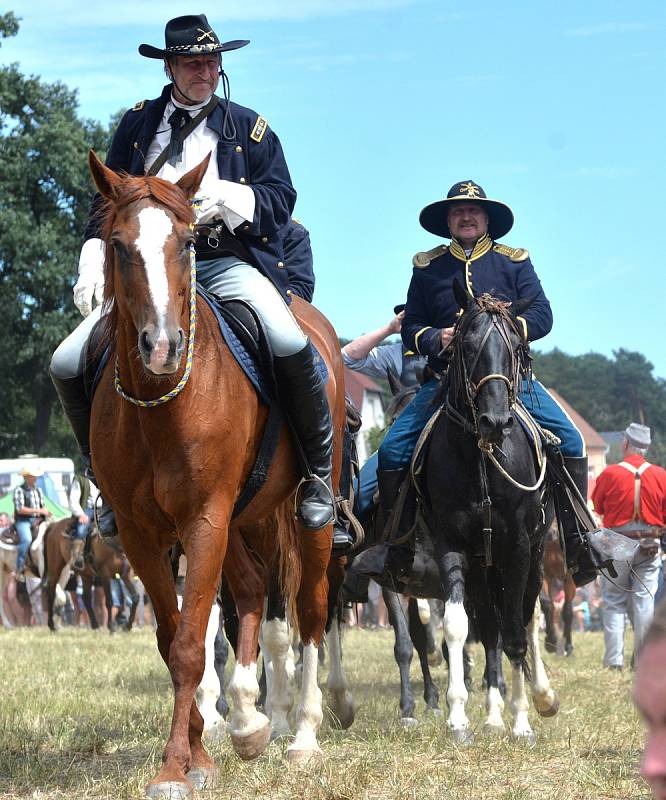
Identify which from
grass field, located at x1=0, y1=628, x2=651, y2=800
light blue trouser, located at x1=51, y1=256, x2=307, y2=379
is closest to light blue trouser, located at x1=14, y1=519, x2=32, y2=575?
grass field, located at x1=0, y1=628, x2=651, y2=800

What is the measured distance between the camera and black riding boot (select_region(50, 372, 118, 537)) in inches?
248

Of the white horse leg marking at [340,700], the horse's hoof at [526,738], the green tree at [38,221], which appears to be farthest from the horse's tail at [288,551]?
the green tree at [38,221]

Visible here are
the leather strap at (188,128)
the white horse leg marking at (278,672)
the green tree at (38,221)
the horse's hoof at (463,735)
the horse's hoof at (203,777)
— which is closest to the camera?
the horse's hoof at (203,777)

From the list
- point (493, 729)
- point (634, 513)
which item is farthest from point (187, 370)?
point (634, 513)

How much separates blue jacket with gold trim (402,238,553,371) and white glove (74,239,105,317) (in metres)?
3.11

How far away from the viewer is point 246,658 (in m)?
6.43

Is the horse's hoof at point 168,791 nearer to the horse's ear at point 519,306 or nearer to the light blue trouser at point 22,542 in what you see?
the horse's ear at point 519,306

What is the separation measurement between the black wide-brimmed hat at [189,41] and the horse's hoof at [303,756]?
3.61 meters

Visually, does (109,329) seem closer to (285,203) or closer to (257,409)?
(257,409)

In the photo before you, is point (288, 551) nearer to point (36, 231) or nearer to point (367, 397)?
point (36, 231)

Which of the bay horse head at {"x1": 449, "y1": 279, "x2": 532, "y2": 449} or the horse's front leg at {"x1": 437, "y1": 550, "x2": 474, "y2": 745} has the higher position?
the bay horse head at {"x1": 449, "y1": 279, "x2": 532, "y2": 449}

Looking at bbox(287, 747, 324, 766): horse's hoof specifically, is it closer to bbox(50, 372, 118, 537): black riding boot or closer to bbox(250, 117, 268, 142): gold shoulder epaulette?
bbox(50, 372, 118, 537): black riding boot

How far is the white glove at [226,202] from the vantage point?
238 inches

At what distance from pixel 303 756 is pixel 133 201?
2.95m
